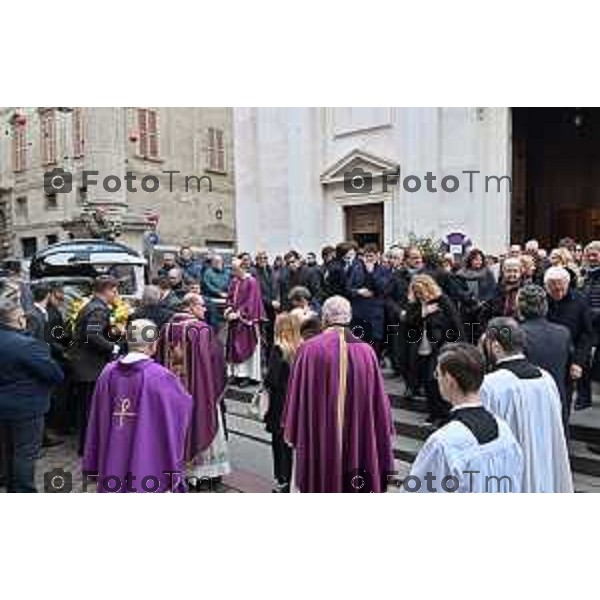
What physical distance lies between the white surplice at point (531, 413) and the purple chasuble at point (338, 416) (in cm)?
88

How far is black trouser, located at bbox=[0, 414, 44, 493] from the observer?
13.9 feet

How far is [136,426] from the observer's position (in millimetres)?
3934

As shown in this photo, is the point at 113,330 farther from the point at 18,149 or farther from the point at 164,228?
the point at 164,228

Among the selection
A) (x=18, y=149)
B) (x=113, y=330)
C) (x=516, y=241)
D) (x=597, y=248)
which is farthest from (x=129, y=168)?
(x=516, y=241)

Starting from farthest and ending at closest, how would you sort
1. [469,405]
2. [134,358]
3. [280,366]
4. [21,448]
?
1. [280,366]
2. [21,448]
3. [134,358]
4. [469,405]

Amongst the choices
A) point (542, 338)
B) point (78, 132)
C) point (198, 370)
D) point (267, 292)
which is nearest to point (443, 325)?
point (542, 338)

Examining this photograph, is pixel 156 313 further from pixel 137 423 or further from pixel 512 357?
pixel 512 357

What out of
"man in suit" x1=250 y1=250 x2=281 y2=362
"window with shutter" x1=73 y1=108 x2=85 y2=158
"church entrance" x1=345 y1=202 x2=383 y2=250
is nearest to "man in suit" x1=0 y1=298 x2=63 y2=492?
"window with shutter" x1=73 y1=108 x2=85 y2=158

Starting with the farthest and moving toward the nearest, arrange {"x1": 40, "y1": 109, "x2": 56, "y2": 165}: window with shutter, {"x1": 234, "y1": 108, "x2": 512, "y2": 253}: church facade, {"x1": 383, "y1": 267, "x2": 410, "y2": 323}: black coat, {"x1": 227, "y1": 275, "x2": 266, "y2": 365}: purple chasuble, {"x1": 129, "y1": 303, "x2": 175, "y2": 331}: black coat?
{"x1": 234, "y1": 108, "x2": 512, "y2": 253}: church facade
{"x1": 227, "y1": 275, "x2": 266, "y2": 365}: purple chasuble
{"x1": 383, "y1": 267, "x2": 410, "y2": 323}: black coat
{"x1": 40, "y1": 109, "x2": 56, "y2": 165}: window with shutter
{"x1": 129, "y1": 303, "x2": 175, "y2": 331}: black coat

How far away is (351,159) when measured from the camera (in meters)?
10.5

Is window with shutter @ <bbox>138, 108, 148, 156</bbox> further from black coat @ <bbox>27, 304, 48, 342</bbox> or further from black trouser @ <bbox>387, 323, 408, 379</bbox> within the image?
black trouser @ <bbox>387, 323, 408, 379</bbox>

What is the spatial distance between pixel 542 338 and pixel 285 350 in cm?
161

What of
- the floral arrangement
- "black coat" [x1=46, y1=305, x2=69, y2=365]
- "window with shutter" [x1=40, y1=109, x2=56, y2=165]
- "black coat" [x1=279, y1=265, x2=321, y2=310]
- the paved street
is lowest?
the paved street

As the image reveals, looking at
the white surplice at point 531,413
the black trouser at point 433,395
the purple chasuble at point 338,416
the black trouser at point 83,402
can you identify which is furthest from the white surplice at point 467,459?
the black trouser at point 83,402
